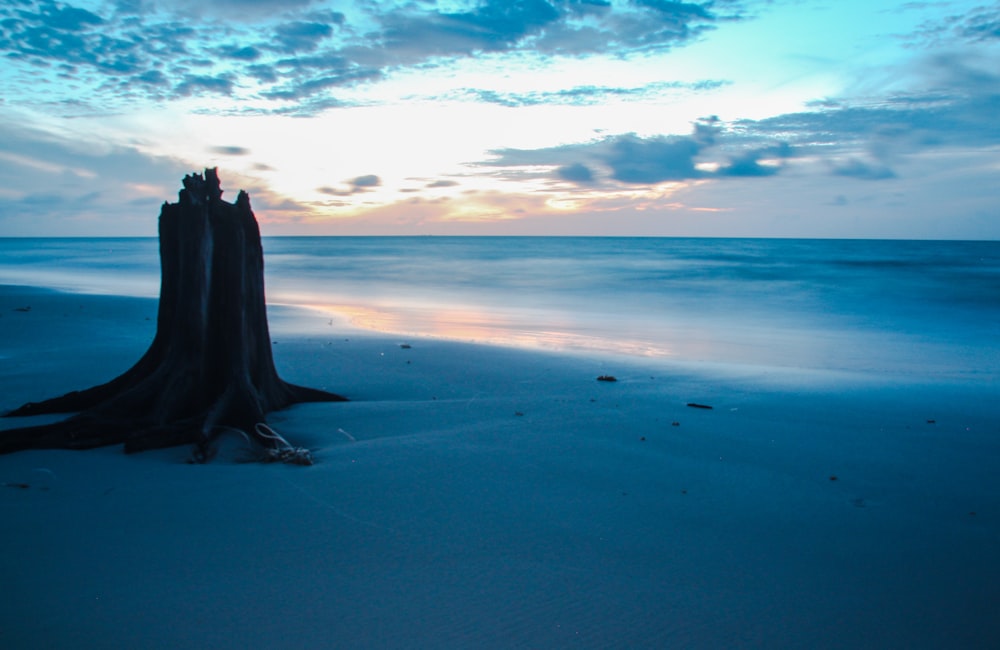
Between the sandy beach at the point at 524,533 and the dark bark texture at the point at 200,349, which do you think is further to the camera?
the dark bark texture at the point at 200,349

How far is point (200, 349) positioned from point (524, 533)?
11.1 ft

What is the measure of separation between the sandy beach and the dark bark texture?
35 centimetres

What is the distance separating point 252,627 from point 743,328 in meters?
15.2

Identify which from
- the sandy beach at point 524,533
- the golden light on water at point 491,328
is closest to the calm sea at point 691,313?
the golden light on water at point 491,328

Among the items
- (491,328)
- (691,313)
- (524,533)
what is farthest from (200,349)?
(691,313)

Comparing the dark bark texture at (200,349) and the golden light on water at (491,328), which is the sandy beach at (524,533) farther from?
the golden light on water at (491,328)

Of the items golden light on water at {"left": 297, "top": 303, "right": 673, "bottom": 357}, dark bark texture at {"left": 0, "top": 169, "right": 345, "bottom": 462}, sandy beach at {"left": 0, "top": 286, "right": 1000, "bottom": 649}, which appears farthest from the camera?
golden light on water at {"left": 297, "top": 303, "right": 673, "bottom": 357}

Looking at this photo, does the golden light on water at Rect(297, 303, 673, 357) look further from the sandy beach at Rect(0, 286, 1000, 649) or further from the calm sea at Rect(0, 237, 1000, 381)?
the sandy beach at Rect(0, 286, 1000, 649)

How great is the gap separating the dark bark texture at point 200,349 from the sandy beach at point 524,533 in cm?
35

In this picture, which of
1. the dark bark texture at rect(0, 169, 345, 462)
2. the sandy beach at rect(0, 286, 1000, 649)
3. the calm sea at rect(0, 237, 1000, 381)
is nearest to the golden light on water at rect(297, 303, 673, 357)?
the calm sea at rect(0, 237, 1000, 381)

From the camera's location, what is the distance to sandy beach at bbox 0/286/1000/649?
277cm

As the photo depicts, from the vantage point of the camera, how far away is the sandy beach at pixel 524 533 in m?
2.77

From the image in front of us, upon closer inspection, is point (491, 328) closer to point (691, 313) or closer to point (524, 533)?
point (691, 313)

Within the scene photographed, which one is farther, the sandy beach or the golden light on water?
the golden light on water
